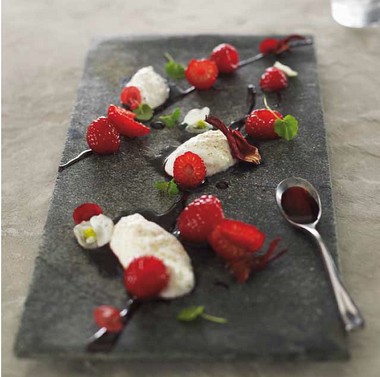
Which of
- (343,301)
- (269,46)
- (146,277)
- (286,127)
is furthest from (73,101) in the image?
(343,301)

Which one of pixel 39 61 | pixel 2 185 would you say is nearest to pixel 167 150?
pixel 2 185

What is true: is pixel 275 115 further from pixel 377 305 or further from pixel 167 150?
pixel 377 305

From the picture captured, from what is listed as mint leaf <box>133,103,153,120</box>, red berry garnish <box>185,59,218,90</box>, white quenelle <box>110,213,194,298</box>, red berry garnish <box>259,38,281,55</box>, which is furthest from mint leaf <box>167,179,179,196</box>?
red berry garnish <box>259,38,281,55</box>

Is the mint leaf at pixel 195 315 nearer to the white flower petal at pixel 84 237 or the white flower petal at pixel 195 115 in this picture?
the white flower petal at pixel 84 237

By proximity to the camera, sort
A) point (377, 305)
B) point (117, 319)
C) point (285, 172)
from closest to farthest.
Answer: point (117, 319), point (377, 305), point (285, 172)

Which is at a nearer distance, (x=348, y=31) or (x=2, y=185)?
(x=2, y=185)

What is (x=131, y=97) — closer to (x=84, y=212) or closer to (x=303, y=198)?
(x=84, y=212)
